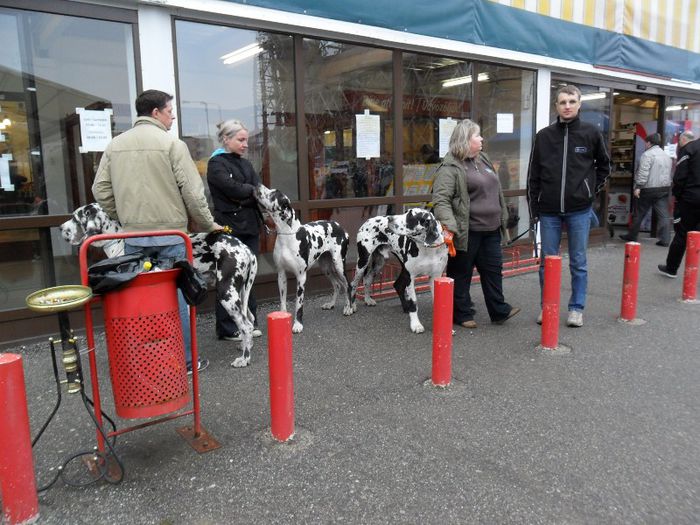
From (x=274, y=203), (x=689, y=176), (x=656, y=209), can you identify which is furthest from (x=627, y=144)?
(x=274, y=203)

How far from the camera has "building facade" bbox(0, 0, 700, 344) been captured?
4.98m

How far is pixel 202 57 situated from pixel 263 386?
3872mm

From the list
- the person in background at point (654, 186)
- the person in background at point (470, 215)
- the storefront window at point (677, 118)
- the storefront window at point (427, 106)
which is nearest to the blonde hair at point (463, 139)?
the person in background at point (470, 215)

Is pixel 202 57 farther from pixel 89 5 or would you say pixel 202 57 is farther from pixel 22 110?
pixel 22 110

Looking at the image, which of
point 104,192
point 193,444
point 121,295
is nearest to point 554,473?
point 193,444

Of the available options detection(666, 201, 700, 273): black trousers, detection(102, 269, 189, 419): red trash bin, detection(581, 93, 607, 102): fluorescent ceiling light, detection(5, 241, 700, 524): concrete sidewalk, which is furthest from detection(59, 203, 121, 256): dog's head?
detection(581, 93, 607, 102): fluorescent ceiling light

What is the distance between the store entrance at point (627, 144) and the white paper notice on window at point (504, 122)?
3506 millimetres

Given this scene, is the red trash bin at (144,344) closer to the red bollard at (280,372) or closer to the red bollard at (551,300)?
the red bollard at (280,372)

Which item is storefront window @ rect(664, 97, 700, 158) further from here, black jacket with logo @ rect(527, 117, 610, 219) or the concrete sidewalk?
the concrete sidewalk

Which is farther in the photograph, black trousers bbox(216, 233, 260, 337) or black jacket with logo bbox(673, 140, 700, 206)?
black jacket with logo bbox(673, 140, 700, 206)

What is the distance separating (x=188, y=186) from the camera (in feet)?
12.5

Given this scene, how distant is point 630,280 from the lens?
5.45 m

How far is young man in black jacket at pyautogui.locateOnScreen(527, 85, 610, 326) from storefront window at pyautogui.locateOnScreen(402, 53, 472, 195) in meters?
2.31

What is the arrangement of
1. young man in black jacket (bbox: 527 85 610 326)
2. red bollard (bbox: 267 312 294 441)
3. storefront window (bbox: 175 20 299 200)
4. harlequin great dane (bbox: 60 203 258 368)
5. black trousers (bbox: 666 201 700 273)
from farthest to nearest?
black trousers (bbox: 666 201 700 273) < storefront window (bbox: 175 20 299 200) < young man in black jacket (bbox: 527 85 610 326) < harlequin great dane (bbox: 60 203 258 368) < red bollard (bbox: 267 312 294 441)
